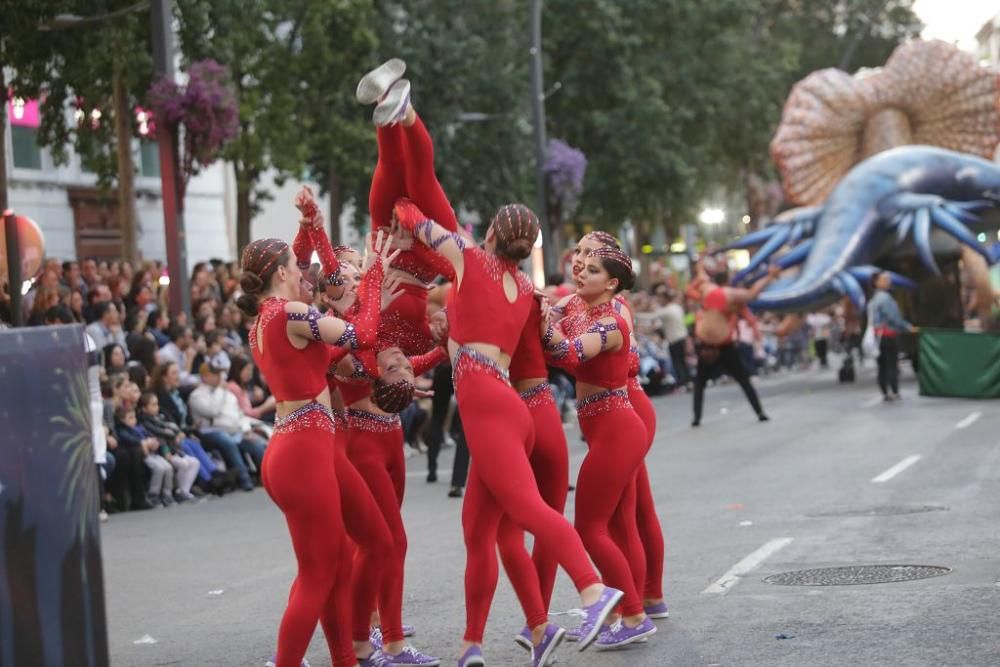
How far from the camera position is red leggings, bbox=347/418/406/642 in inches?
313

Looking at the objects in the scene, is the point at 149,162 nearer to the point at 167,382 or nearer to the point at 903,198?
the point at 903,198

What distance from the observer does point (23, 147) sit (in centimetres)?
3200

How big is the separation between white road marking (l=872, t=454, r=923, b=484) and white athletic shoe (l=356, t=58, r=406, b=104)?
322 inches

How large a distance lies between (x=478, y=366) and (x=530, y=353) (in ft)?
1.29

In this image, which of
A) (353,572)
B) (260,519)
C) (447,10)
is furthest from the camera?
(447,10)

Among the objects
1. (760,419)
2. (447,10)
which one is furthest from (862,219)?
(447,10)

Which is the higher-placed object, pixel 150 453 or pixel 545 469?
pixel 545 469

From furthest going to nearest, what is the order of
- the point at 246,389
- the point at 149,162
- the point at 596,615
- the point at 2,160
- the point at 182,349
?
the point at 149,162, the point at 2,160, the point at 246,389, the point at 182,349, the point at 596,615

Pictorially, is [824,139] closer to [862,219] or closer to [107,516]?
[862,219]

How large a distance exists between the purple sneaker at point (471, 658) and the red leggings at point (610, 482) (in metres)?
0.87

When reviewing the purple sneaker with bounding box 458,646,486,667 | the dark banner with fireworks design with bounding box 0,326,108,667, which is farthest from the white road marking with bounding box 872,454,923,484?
the dark banner with fireworks design with bounding box 0,326,108,667

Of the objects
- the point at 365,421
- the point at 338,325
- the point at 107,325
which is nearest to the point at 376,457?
the point at 365,421

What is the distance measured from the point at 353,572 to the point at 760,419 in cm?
1547

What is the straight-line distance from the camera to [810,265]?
29.6 m
